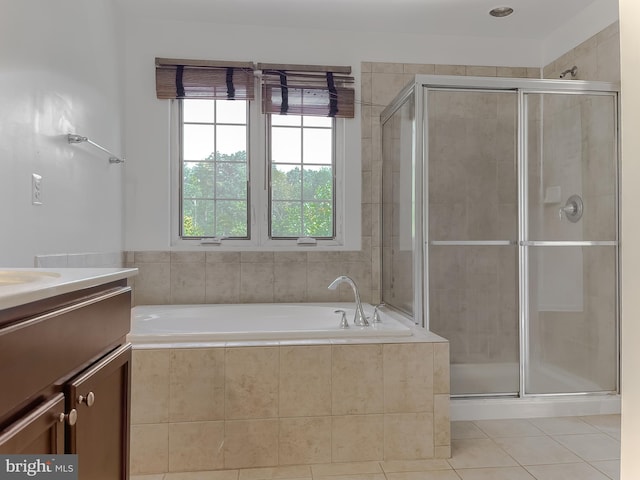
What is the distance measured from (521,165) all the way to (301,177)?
1485mm

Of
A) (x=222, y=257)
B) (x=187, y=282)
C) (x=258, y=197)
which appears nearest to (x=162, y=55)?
(x=258, y=197)

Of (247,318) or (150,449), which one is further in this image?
(247,318)

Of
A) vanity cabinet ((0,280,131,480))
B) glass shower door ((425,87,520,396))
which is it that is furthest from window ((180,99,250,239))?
vanity cabinet ((0,280,131,480))

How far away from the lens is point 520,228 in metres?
2.77

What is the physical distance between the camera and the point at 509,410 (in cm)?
264

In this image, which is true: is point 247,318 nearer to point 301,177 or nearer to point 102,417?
point 301,177

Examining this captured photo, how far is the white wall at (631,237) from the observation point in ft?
2.96

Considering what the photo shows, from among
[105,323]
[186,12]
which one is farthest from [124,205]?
[105,323]

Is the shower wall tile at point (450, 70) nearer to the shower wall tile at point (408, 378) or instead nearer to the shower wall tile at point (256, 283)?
the shower wall tile at point (256, 283)

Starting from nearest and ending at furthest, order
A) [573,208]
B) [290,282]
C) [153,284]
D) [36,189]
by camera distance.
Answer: [36,189]
[573,208]
[153,284]
[290,282]

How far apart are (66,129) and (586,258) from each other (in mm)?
2940

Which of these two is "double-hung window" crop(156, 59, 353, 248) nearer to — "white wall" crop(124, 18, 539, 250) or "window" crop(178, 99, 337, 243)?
"window" crop(178, 99, 337, 243)

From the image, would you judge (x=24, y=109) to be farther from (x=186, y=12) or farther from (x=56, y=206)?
(x=186, y=12)

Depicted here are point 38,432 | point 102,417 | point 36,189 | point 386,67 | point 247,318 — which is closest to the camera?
point 38,432
